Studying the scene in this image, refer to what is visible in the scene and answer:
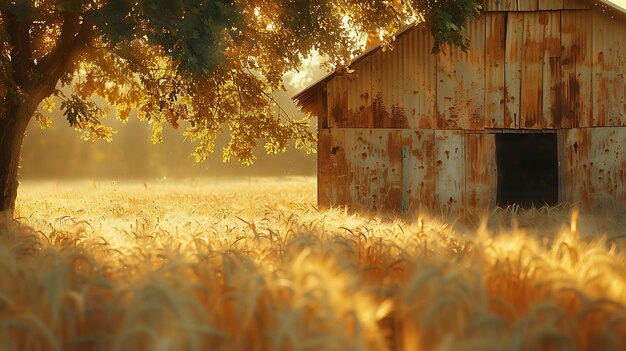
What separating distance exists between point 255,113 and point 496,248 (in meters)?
11.2

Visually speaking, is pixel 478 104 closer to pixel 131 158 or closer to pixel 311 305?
pixel 311 305

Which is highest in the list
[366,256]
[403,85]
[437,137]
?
[403,85]

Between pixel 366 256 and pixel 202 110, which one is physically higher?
pixel 202 110

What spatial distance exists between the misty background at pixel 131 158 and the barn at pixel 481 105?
52.0 metres

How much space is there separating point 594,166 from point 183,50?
11495 millimetres

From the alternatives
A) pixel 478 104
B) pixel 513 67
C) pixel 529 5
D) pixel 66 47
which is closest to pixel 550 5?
pixel 529 5

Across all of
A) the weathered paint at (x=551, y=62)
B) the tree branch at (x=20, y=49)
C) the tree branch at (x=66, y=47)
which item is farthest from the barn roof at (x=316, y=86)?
the tree branch at (x=20, y=49)

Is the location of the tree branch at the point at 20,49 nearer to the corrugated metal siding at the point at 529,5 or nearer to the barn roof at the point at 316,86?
the barn roof at the point at 316,86

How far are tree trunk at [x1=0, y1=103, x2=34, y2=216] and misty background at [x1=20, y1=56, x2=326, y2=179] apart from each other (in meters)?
54.9

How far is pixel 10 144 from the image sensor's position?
11.9 metres

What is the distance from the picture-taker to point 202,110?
13.5 metres

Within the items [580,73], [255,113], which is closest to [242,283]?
[255,113]

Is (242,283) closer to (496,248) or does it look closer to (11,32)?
(496,248)

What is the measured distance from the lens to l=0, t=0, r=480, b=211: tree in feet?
28.9
